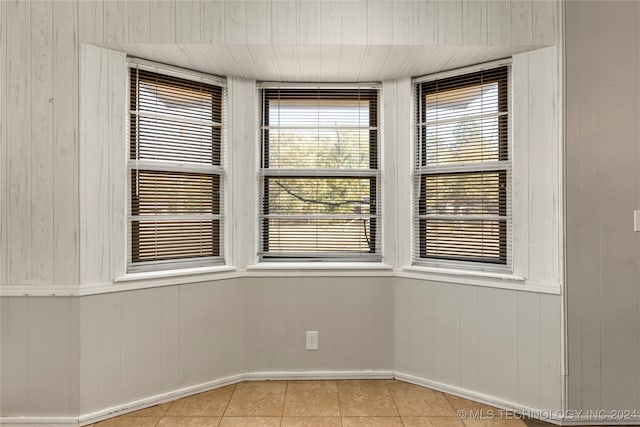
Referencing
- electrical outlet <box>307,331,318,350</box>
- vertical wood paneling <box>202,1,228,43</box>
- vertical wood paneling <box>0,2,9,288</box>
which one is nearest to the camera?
vertical wood paneling <box>0,2,9,288</box>

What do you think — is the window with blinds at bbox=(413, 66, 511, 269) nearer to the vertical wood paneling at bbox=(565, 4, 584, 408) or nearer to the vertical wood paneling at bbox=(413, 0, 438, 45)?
the vertical wood paneling at bbox=(565, 4, 584, 408)

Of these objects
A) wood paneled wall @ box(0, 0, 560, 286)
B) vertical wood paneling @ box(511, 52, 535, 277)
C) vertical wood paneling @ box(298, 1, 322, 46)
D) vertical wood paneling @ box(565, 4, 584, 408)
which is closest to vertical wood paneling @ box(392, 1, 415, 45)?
wood paneled wall @ box(0, 0, 560, 286)

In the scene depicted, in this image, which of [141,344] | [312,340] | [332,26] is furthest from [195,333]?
[332,26]

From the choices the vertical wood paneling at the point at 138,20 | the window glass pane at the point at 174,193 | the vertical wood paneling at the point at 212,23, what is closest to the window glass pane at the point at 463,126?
the vertical wood paneling at the point at 212,23

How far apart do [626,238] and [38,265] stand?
3.29 meters

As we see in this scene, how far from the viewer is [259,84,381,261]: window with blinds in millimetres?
2828

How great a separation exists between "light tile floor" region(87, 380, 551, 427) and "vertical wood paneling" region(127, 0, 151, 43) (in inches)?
86.4

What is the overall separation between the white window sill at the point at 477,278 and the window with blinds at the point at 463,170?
0.30 feet

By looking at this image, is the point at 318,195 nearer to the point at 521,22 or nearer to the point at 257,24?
the point at 257,24

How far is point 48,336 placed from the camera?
2150mm

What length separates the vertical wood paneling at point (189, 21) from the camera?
2232mm

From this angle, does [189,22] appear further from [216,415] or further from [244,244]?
[216,415]

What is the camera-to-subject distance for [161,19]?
2.23 meters

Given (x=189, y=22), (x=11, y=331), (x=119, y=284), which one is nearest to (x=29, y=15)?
(x=189, y=22)
